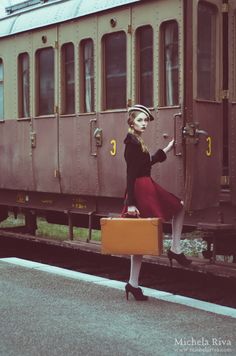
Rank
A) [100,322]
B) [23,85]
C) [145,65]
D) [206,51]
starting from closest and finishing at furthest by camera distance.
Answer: [100,322]
[206,51]
[145,65]
[23,85]

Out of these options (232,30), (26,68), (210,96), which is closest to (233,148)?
(210,96)

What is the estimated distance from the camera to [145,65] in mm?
9875

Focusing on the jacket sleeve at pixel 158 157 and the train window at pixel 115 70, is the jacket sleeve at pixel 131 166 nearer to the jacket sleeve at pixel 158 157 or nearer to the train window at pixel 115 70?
the jacket sleeve at pixel 158 157

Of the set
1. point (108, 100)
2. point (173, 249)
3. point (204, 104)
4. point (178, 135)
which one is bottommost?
point (173, 249)

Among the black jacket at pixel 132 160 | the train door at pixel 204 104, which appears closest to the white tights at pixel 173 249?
the black jacket at pixel 132 160

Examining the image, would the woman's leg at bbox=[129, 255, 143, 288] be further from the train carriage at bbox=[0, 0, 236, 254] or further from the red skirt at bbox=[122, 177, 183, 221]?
the train carriage at bbox=[0, 0, 236, 254]

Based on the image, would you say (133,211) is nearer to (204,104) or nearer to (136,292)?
(136,292)

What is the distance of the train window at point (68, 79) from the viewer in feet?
36.4

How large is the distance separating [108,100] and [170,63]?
4.12ft

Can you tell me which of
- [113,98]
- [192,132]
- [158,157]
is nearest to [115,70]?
[113,98]

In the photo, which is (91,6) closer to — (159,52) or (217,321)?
(159,52)

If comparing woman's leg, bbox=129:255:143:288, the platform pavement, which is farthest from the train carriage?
the platform pavement

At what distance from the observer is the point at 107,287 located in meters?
8.49

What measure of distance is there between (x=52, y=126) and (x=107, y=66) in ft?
4.45
